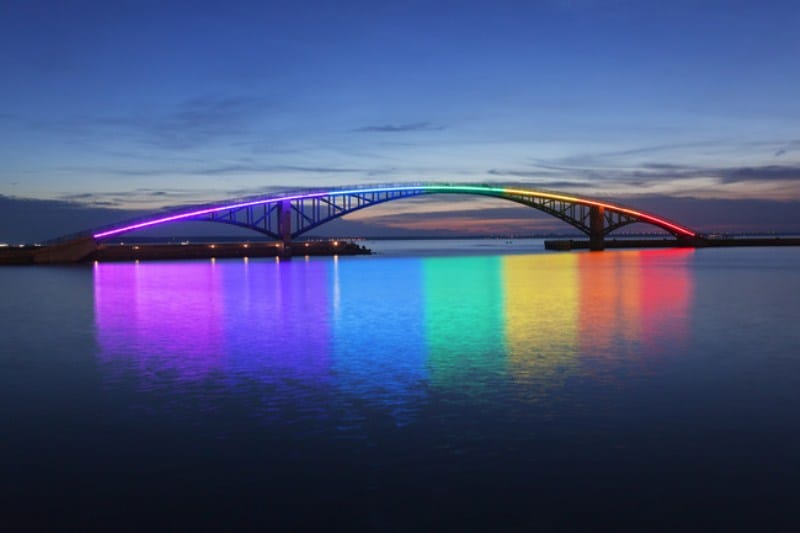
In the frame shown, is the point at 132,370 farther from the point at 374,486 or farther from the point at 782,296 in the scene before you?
the point at 782,296

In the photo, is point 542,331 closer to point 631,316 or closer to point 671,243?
point 631,316

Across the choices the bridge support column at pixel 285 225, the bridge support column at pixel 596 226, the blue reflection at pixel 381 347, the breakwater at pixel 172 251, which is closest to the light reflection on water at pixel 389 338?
the blue reflection at pixel 381 347

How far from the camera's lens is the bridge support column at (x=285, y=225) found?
107875 millimetres

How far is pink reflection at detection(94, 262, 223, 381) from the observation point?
19331 millimetres

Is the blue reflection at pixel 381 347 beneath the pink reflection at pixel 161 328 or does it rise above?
beneath

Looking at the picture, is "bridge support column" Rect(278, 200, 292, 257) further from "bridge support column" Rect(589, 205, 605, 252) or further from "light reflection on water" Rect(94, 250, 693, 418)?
"light reflection on water" Rect(94, 250, 693, 418)

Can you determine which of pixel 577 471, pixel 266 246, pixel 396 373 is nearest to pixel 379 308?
pixel 396 373

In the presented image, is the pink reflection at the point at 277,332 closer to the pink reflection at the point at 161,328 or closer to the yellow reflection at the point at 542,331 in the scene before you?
the pink reflection at the point at 161,328

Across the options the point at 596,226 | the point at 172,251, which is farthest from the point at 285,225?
the point at 596,226

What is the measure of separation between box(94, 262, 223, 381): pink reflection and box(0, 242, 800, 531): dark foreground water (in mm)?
164

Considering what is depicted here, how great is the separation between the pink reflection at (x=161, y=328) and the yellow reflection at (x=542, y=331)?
25.3ft

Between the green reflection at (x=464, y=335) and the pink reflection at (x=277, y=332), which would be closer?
the green reflection at (x=464, y=335)

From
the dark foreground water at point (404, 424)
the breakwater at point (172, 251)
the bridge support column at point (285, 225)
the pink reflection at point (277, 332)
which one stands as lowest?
the dark foreground water at point (404, 424)

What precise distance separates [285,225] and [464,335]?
8583 cm
